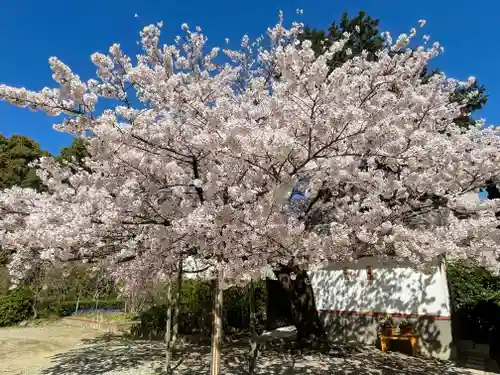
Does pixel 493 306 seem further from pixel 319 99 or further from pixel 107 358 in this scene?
pixel 107 358

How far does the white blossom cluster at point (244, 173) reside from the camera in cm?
393

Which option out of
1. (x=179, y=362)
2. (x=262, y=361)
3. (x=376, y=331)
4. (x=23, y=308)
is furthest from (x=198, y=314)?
(x=23, y=308)

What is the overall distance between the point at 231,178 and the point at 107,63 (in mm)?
2238

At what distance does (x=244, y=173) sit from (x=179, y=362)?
620cm

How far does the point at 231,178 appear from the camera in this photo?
4.58m

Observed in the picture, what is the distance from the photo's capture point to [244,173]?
4.63m

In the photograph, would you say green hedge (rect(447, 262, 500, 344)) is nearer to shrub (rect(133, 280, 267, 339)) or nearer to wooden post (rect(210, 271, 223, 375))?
shrub (rect(133, 280, 267, 339))

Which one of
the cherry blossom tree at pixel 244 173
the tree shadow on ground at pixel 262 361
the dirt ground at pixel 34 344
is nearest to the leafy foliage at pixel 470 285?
the tree shadow on ground at pixel 262 361

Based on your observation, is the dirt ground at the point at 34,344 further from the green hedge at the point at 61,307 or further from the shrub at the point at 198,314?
the shrub at the point at 198,314

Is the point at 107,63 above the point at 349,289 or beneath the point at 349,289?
above

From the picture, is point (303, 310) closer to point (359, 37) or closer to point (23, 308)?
point (359, 37)

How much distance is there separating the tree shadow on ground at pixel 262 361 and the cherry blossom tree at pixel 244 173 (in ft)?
11.5

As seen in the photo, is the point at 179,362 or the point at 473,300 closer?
the point at 179,362

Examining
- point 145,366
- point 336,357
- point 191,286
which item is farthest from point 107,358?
point 336,357
